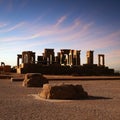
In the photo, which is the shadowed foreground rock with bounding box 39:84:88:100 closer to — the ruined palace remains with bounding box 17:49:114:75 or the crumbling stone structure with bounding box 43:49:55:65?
the ruined palace remains with bounding box 17:49:114:75

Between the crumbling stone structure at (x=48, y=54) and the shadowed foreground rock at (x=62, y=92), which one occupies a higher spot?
the crumbling stone structure at (x=48, y=54)

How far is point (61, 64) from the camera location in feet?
157

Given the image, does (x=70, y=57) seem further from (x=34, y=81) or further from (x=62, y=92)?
(x=62, y=92)

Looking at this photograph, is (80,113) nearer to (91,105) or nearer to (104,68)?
(91,105)

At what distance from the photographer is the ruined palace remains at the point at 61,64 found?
41531 millimetres

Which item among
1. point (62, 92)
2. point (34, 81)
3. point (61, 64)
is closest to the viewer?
point (62, 92)

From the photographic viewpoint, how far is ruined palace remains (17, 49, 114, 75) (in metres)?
41.5

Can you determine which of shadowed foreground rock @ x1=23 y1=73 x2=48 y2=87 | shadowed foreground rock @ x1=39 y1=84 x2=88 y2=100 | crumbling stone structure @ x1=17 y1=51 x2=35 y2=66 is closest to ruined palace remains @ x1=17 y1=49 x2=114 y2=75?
crumbling stone structure @ x1=17 y1=51 x2=35 y2=66

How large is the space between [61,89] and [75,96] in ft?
1.92

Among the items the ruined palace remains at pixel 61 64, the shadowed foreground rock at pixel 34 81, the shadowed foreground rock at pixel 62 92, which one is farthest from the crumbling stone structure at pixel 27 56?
the shadowed foreground rock at pixel 62 92

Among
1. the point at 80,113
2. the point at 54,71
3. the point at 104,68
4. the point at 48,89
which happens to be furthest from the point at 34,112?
the point at 104,68

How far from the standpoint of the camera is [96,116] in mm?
8406

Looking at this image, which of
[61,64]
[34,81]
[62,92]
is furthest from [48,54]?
[62,92]

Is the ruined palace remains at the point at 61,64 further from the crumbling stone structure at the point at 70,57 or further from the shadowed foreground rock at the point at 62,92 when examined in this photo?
the shadowed foreground rock at the point at 62,92
